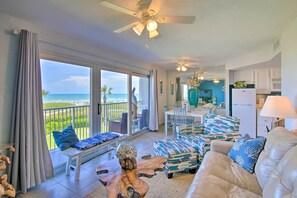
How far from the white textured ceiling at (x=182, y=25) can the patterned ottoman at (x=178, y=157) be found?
1.94 meters

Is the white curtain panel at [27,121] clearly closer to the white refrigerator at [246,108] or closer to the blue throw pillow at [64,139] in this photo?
the blue throw pillow at [64,139]

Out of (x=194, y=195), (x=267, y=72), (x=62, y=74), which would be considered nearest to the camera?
(x=194, y=195)

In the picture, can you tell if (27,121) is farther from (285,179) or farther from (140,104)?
(140,104)

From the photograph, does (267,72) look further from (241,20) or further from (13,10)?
(13,10)

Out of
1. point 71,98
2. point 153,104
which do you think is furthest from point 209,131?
point 71,98

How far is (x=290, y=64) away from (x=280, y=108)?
32.8 inches

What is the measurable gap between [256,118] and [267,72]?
59.9 inches

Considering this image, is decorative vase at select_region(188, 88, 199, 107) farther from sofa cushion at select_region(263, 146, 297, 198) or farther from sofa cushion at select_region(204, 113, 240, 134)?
sofa cushion at select_region(263, 146, 297, 198)

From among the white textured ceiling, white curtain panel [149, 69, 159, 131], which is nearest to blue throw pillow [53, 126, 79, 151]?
the white textured ceiling

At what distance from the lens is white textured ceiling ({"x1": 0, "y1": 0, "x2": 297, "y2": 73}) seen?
1.79m

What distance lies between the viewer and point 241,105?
4480 mm

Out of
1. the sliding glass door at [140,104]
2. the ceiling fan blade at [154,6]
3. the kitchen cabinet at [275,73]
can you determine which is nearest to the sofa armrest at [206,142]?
the ceiling fan blade at [154,6]

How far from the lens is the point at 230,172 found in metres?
1.67

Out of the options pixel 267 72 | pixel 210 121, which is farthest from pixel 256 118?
pixel 210 121
